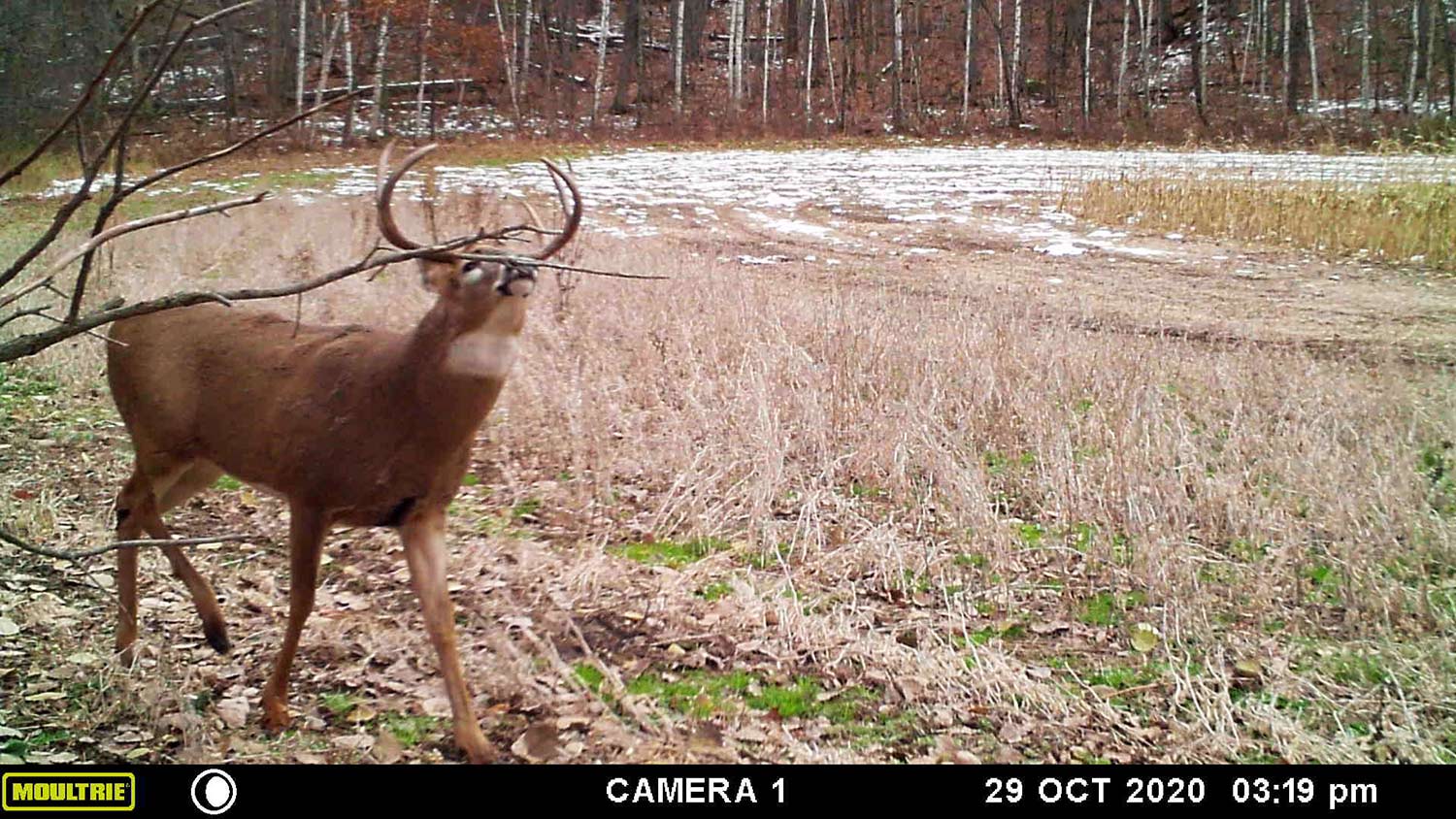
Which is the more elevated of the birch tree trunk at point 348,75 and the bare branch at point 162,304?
the birch tree trunk at point 348,75

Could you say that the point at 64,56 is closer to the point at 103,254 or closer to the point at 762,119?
the point at 103,254

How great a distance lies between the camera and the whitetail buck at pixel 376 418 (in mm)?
3818

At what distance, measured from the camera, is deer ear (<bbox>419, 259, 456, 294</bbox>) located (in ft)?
12.8

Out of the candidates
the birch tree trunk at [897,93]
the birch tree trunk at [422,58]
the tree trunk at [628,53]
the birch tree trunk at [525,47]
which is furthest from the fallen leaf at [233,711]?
the birch tree trunk at [897,93]

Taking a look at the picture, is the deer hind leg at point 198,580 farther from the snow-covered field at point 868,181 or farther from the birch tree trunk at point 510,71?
the birch tree trunk at point 510,71

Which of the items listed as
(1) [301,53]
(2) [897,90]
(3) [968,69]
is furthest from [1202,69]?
(1) [301,53]

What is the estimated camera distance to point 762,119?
115 feet

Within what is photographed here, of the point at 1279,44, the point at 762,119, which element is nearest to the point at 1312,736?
the point at 762,119

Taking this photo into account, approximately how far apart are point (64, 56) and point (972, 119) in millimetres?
30438

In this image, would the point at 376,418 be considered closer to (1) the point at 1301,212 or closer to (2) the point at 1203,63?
(1) the point at 1301,212

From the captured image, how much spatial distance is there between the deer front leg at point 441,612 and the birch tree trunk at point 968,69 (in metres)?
35.2

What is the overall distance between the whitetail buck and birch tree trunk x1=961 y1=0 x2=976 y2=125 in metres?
35.0
